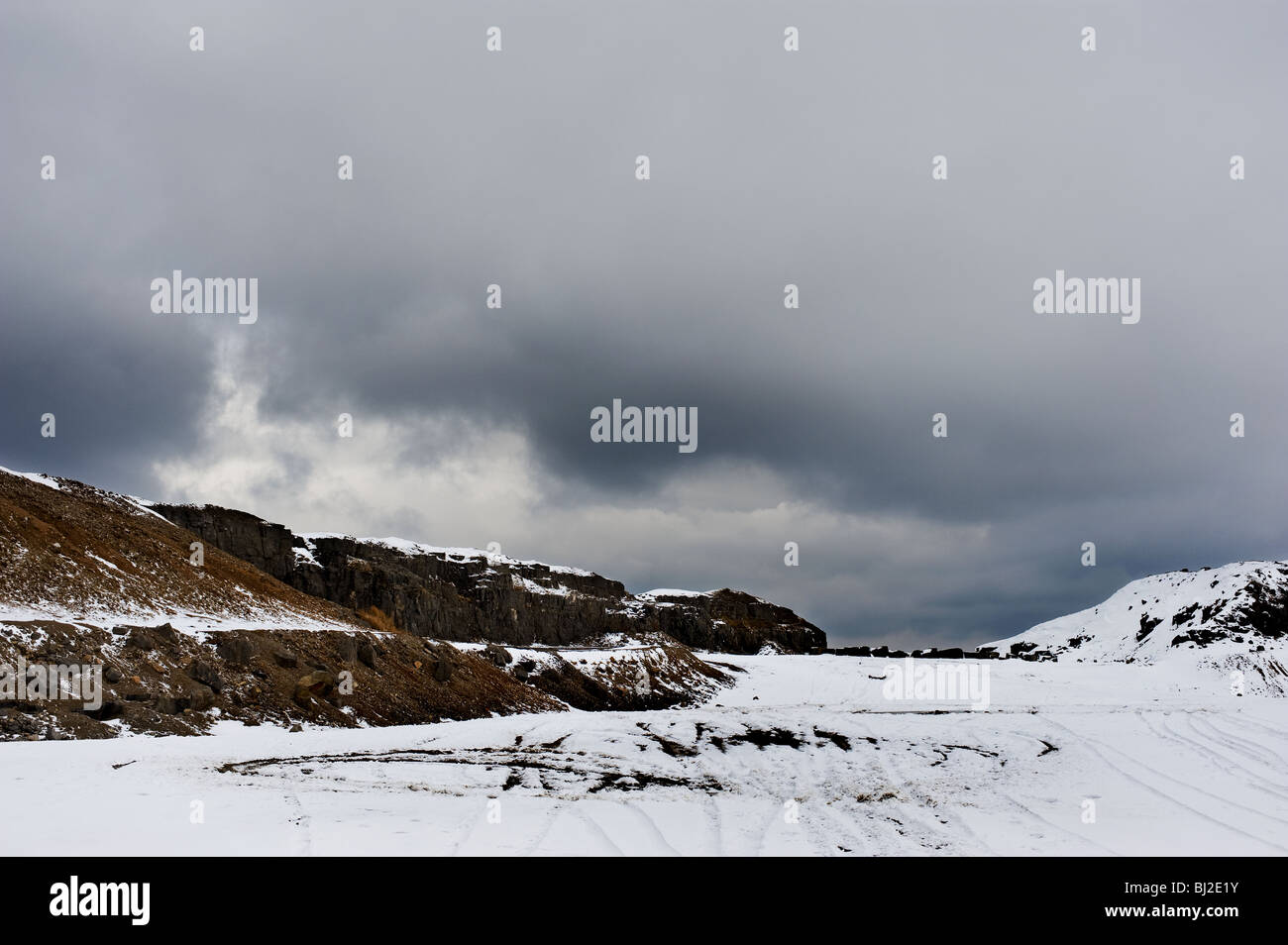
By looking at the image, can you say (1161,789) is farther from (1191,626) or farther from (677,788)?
(1191,626)

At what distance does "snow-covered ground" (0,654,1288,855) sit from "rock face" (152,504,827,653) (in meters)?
69.1

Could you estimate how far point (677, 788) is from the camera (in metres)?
10.7

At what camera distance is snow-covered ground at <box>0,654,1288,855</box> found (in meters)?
7.24

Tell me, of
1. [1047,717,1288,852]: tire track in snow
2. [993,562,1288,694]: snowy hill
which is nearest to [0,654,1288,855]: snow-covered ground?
[1047,717,1288,852]: tire track in snow

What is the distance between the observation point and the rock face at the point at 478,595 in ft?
273

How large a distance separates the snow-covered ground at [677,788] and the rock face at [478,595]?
69.1m

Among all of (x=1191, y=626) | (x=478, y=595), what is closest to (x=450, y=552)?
(x=478, y=595)

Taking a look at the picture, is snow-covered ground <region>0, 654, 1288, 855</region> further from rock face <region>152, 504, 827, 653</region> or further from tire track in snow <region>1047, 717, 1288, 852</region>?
rock face <region>152, 504, 827, 653</region>

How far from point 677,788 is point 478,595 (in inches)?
3811

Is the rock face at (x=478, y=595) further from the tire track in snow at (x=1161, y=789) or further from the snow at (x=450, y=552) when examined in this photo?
the tire track in snow at (x=1161, y=789)

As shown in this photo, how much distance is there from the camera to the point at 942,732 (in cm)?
1634
